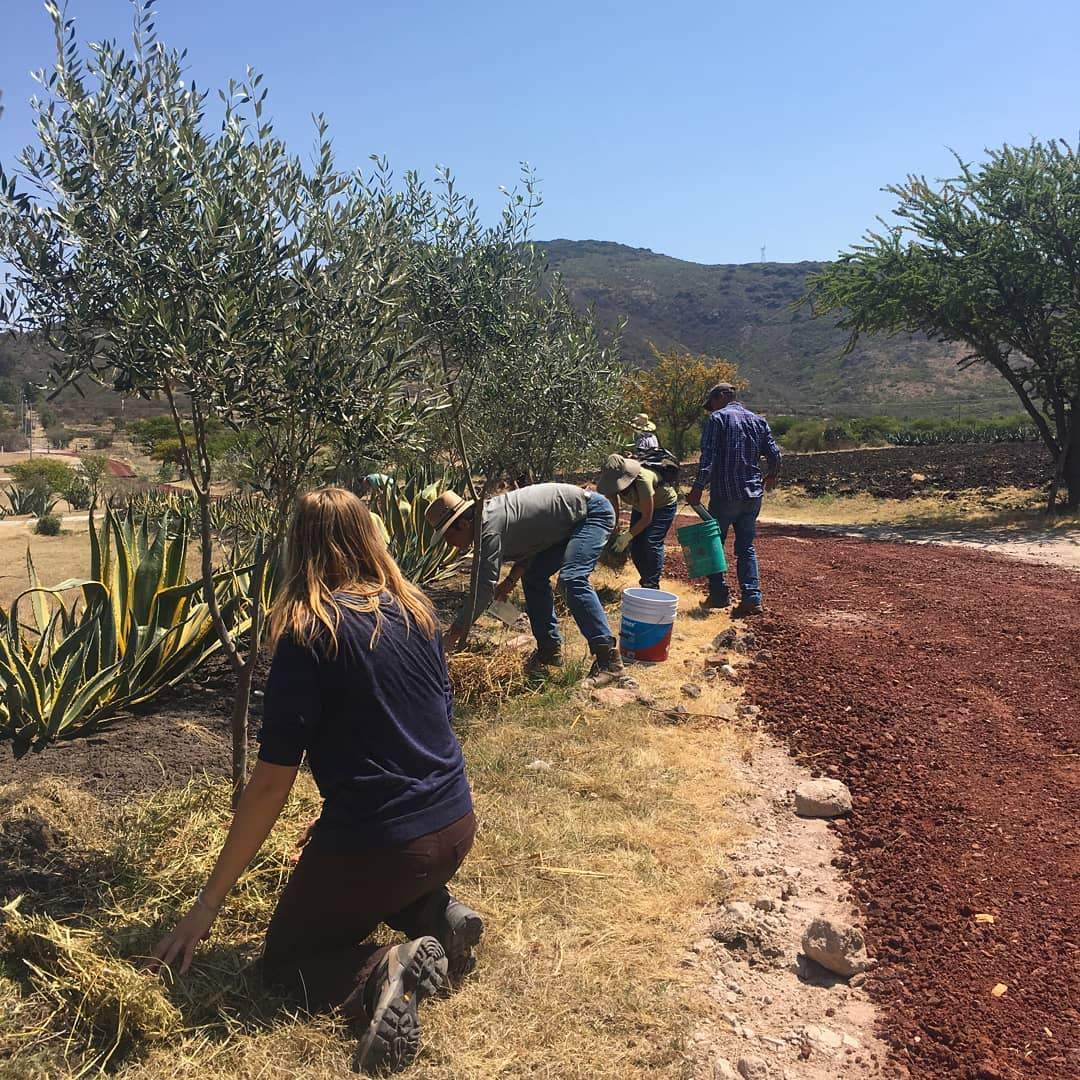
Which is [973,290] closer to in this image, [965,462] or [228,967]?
[965,462]

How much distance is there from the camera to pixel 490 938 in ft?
10.2

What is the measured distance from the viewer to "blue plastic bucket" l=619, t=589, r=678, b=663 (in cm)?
618

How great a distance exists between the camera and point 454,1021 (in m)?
2.67

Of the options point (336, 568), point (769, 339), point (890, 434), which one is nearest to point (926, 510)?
point (336, 568)

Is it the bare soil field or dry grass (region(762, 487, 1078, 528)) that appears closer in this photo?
dry grass (region(762, 487, 1078, 528))

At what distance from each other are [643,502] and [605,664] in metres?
1.83

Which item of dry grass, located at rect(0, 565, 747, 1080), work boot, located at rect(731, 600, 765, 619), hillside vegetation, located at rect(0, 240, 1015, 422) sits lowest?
dry grass, located at rect(0, 565, 747, 1080)

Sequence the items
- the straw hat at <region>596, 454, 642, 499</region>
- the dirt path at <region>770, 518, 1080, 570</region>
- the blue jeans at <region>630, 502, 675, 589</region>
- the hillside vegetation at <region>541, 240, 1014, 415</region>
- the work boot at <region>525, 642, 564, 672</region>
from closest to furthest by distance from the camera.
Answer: the work boot at <region>525, 642, 564, 672</region> < the straw hat at <region>596, 454, 642, 499</region> < the blue jeans at <region>630, 502, 675, 589</region> < the dirt path at <region>770, 518, 1080, 570</region> < the hillside vegetation at <region>541, 240, 1014, 415</region>

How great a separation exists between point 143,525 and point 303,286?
276 centimetres

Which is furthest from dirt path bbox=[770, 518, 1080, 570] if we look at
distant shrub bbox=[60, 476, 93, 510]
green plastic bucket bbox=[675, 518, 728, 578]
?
distant shrub bbox=[60, 476, 93, 510]

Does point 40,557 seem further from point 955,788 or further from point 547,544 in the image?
point 955,788

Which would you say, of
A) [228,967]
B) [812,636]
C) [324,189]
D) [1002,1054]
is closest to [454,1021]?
[228,967]

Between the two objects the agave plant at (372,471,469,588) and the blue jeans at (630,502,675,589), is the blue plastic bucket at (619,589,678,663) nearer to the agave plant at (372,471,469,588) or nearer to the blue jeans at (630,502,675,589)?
the blue jeans at (630,502,675,589)

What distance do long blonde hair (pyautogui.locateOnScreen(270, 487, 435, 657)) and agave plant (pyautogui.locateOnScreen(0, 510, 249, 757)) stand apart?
150cm
